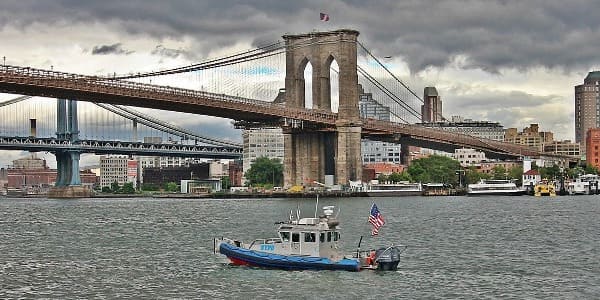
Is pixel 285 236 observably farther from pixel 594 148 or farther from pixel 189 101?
pixel 594 148

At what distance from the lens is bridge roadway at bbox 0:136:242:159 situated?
125 meters

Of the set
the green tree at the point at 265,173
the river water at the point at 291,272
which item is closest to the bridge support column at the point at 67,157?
the green tree at the point at 265,173

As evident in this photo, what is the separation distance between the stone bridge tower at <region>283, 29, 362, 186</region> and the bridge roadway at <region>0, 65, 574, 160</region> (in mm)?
2287

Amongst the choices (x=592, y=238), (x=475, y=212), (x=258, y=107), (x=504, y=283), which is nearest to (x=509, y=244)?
(x=592, y=238)

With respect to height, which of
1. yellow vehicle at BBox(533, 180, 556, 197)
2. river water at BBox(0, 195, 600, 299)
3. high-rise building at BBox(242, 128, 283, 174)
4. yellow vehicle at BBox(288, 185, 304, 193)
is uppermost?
high-rise building at BBox(242, 128, 283, 174)

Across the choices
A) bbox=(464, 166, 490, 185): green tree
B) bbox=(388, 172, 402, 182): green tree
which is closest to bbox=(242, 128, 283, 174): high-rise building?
bbox=(464, 166, 490, 185): green tree

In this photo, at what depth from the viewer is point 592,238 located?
42781 millimetres

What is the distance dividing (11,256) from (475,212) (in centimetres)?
3838

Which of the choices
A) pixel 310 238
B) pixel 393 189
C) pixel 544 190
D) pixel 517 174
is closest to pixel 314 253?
pixel 310 238

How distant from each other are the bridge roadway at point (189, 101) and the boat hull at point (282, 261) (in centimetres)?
3607

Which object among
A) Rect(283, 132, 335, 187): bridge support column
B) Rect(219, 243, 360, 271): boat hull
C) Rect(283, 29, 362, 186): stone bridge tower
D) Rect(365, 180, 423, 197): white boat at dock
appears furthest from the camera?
Rect(365, 180, 423, 197): white boat at dock

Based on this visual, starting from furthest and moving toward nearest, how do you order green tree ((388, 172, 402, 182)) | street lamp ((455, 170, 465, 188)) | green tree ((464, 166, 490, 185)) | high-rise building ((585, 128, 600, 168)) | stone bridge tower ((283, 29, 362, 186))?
high-rise building ((585, 128, 600, 168))
green tree ((464, 166, 490, 185))
street lamp ((455, 170, 465, 188))
green tree ((388, 172, 402, 182))
stone bridge tower ((283, 29, 362, 186))

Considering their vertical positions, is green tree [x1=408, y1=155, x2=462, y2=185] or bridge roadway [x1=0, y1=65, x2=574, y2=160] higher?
bridge roadway [x1=0, y1=65, x2=574, y2=160]

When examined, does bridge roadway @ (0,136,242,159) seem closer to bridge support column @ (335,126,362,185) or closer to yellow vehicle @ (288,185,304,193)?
yellow vehicle @ (288,185,304,193)
